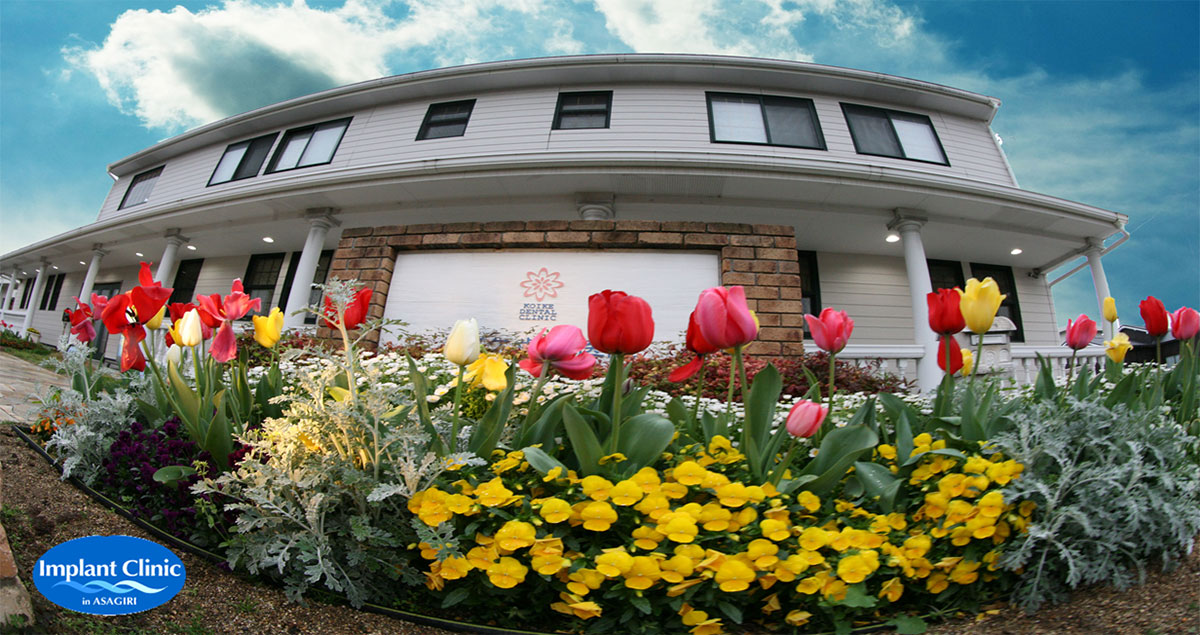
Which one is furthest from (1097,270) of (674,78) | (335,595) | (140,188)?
(140,188)

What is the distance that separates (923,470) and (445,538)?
1315mm

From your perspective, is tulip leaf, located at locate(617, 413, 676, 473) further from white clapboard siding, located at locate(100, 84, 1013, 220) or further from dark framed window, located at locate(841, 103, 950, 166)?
dark framed window, located at locate(841, 103, 950, 166)

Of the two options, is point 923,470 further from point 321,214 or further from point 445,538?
point 321,214

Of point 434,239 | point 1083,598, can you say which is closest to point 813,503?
point 1083,598

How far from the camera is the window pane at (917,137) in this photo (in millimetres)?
8797

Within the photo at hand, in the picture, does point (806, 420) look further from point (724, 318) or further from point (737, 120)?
point (737, 120)

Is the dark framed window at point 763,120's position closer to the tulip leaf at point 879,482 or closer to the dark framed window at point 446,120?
the dark framed window at point 446,120

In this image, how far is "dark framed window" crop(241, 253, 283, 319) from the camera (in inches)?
439

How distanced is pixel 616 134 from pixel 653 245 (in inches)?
175

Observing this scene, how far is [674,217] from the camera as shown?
24.7ft

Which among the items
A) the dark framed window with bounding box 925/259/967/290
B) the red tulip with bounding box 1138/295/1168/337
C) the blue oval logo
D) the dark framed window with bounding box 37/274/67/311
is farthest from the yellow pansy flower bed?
the dark framed window with bounding box 37/274/67/311

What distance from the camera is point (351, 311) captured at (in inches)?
63.3

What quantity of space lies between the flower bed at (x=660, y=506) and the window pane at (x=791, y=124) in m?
7.89

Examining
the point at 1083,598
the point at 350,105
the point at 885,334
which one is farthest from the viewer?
the point at 350,105
